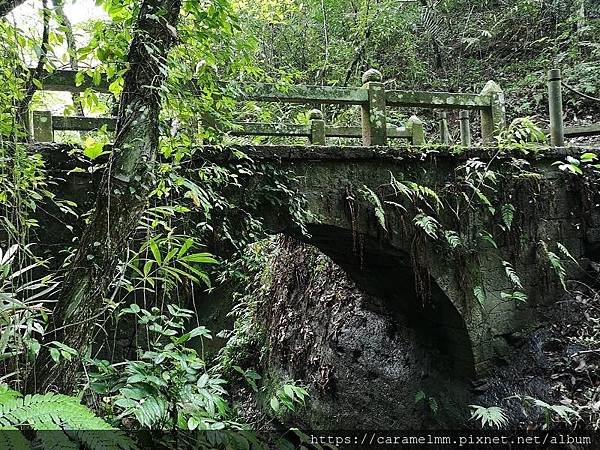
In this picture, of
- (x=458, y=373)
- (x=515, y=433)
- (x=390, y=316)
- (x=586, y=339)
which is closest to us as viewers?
(x=515, y=433)

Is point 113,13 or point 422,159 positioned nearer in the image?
point 113,13

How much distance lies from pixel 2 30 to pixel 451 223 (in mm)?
4533

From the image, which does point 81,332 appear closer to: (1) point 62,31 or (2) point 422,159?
(1) point 62,31

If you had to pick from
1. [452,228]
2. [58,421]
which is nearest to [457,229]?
[452,228]

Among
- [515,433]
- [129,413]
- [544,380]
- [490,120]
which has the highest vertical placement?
[490,120]

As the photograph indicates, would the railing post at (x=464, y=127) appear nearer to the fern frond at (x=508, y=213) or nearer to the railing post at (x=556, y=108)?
the railing post at (x=556, y=108)

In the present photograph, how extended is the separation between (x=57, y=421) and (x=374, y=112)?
13.9 ft

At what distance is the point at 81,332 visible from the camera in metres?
2.31

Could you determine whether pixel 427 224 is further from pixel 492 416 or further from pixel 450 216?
pixel 492 416

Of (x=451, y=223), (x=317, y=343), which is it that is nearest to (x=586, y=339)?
(x=451, y=223)

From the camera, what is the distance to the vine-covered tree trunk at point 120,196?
2.29 meters

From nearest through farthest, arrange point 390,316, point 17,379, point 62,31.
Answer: point 17,379 → point 62,31 → point 390,316

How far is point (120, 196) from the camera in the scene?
2373 mm

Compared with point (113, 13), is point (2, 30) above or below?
below
